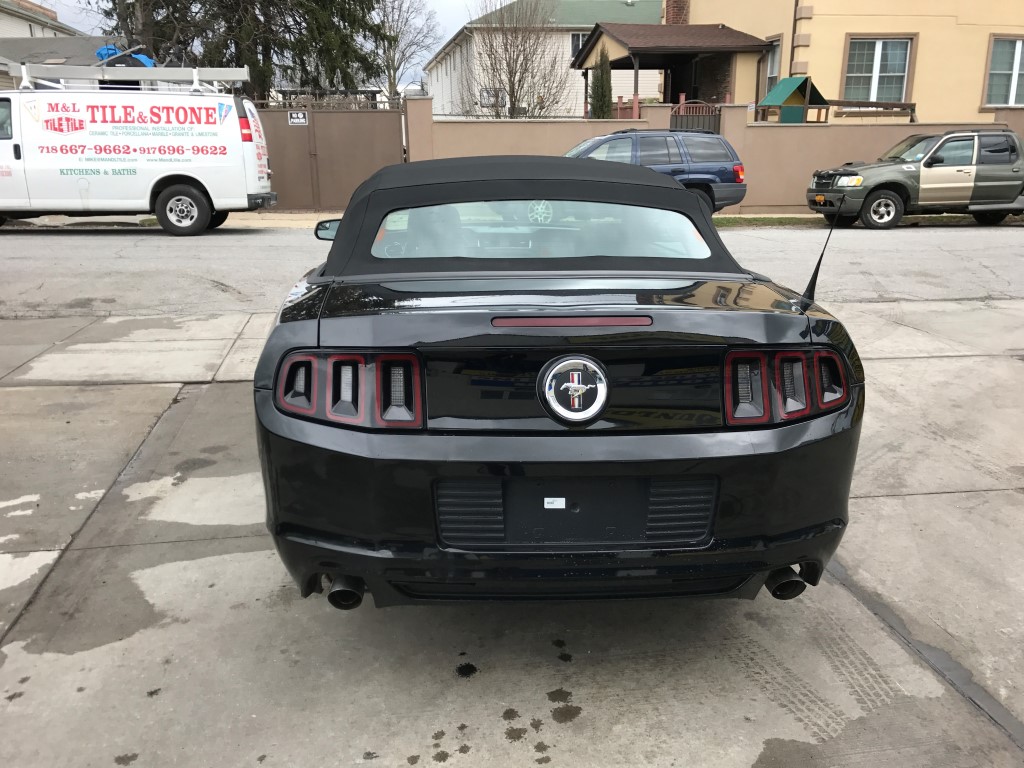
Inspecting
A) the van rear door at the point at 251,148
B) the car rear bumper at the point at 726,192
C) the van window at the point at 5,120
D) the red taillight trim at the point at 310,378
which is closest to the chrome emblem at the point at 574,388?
the red taillight trim at the point at 310,378

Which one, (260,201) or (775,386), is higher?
(775,386)

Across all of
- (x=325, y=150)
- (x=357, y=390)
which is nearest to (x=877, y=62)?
(x=325, y=150)

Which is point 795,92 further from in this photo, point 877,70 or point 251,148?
point 251,148

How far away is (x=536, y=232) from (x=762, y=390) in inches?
57.5

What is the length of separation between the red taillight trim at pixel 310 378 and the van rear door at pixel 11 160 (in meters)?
13.1

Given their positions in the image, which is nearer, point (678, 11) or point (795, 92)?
point (795, 92)

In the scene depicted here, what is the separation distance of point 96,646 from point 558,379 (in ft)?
6.27

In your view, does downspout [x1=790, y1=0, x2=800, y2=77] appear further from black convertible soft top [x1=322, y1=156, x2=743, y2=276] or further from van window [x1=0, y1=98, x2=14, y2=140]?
black convertible soft top [x1=322, y1=156, x2=743, y2=276]

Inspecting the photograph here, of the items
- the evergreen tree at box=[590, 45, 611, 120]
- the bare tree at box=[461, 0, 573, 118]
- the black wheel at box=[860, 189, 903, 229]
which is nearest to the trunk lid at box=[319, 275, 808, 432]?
the black wheel at box=[860, 189, 903, 229]

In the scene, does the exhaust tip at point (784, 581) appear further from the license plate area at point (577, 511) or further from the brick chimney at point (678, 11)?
the brick chimney at point (678, 11)

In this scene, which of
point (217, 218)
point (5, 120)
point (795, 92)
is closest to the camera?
point (5, 120)

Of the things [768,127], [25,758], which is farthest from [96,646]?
[768,127]

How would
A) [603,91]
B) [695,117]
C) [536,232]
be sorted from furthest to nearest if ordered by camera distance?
1. [603,91]
2. [695,117]
3. [536,232]

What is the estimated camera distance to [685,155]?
1513cm
